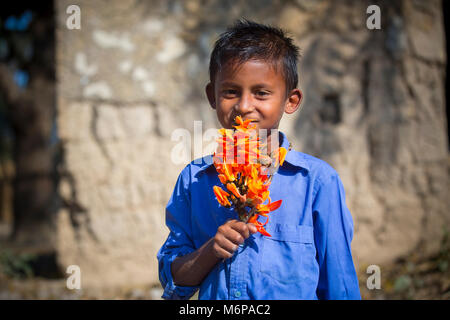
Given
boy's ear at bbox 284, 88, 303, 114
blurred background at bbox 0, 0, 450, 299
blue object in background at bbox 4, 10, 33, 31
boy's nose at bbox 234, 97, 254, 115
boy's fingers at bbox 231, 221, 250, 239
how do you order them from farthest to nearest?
blue object in background at bbox 4, 10, 33, 31
blurred background at bbox 0, 0, 450, 299
boy's ear at bbox 284, 88, 303, 114
boy's nose at bbox 234, 97, 254, 115
boy's fingers at bbox 231, 221, 250, 239

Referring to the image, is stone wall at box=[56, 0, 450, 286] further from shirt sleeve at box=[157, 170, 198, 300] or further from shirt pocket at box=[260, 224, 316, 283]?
shirt pocket at box=[260, 224, 316, 283]

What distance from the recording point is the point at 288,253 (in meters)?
1.30

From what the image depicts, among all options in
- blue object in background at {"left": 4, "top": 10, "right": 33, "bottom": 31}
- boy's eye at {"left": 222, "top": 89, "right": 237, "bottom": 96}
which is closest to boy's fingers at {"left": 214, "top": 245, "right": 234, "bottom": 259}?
boy's eye at {"left": 222, "top": 89, "right": 237, "bottom": 96}

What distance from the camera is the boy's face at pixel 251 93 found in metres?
1.34

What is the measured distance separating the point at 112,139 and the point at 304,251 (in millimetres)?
2407

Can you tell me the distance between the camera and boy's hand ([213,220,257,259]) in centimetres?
120

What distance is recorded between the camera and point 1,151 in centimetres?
1422

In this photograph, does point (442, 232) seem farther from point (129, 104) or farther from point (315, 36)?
point (129, 104)

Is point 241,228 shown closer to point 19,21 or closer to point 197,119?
point 197,119

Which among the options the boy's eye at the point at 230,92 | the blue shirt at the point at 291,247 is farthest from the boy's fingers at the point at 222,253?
the boy's eye at the point at 230,92

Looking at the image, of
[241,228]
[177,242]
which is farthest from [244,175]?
[177,242]

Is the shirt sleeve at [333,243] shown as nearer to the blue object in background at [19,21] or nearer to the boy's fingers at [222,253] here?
the boy's fingers at [222,253]

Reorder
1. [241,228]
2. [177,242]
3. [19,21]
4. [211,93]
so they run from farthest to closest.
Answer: [19,21], [211,93], [177,242], [241,228]

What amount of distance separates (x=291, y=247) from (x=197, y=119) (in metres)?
2.26
